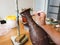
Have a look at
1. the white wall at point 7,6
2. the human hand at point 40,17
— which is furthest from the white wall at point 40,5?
the human hand at point 40,17

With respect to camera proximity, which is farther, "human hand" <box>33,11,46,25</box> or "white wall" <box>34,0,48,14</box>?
"white wall" <box>34,0,48,14</box>

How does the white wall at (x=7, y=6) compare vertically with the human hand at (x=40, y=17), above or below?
above

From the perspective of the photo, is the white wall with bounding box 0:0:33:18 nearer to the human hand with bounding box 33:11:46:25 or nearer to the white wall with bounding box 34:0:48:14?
the white wall with bounding box 34:0:48:14

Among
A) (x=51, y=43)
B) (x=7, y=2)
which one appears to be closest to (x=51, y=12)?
(x=7, y=2)

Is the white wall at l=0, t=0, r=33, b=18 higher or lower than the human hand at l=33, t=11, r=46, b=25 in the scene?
higher

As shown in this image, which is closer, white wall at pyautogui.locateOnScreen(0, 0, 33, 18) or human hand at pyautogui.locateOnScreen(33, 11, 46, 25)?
human hand at pyautogui.locateOnScreen(33, 11, 46, 25)

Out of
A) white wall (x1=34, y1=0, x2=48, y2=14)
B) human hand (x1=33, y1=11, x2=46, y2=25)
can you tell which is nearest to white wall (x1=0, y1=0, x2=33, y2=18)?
white wall (x1=34, y1=0, x2=48, y2=14)

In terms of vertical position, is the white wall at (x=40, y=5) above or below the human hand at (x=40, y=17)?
above

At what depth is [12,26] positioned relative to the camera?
111cm

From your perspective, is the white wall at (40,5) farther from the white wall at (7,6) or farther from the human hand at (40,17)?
the human hand at (40,17)

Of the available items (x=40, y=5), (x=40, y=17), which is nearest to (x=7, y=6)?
(x=40, y=5)

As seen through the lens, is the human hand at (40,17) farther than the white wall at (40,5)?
No

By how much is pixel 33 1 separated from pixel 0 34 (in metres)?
1.93

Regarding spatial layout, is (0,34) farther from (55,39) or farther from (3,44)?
(55,39)
